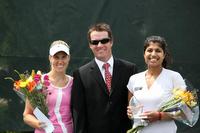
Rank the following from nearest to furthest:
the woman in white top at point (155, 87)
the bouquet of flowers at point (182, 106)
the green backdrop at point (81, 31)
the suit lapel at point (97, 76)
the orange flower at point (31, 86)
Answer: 1. the bouquet of flowers at point (182, 106)
2. the woman in white top at point (155, 87)
3. the orange flower at point (31, 86)
4. the suit lapel at point (97, 76)
5. the green backdrop at point (81, 31)

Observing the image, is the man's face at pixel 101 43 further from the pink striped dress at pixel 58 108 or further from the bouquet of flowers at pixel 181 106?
the bouquet of flowers at pixel 181 106

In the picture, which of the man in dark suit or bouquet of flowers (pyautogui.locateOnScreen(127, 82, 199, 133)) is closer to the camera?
bouquet of flowers (pyautogui.locateOnScreen(127, 82, 199, 133))

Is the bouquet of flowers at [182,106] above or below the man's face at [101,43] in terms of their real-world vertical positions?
below

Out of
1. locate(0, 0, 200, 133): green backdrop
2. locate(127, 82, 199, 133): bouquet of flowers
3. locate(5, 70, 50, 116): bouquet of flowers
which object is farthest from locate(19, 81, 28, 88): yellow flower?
locate(0, 0, 200, 133): green backdrop

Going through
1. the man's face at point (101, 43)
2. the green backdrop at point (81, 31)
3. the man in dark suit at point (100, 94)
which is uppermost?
the green backdrop at point (81, 31)

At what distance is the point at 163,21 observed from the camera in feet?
19.2

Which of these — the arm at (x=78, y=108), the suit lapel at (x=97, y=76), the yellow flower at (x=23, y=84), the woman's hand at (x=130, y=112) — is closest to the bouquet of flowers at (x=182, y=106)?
the woman's hand at (x=130, y=112)

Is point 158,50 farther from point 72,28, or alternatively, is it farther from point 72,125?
point 72,28

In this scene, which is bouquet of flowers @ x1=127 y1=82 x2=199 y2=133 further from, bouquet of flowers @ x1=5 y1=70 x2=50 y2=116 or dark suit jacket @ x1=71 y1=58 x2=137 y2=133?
bouquet of flowers @ x1=5 y1=70 x2=50 y2=116

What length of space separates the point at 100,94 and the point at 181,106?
0.68 m

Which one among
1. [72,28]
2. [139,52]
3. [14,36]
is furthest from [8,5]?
[139,52]

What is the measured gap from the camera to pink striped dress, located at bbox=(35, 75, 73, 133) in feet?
13.0

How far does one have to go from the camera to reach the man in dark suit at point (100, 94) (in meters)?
3.95

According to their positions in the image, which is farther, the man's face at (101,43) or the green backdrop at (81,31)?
the green backdrop at (81,31)
